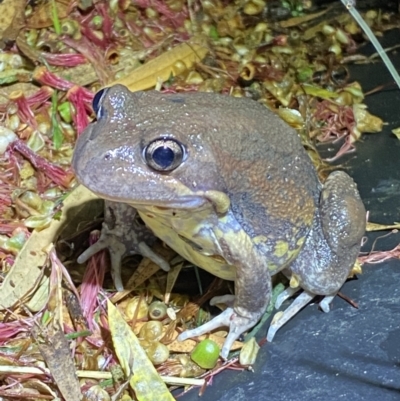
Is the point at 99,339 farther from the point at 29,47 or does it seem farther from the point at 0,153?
the point at 29,47

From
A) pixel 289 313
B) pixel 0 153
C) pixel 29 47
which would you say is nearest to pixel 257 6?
pixel 29 47

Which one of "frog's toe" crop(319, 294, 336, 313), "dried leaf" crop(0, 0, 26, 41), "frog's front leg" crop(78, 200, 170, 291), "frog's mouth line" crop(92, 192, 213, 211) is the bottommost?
"frog's toe" crop(319, 294, 336, 313)

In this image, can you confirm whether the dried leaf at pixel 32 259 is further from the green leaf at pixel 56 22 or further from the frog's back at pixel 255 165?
the green leaf at pixel 56 22

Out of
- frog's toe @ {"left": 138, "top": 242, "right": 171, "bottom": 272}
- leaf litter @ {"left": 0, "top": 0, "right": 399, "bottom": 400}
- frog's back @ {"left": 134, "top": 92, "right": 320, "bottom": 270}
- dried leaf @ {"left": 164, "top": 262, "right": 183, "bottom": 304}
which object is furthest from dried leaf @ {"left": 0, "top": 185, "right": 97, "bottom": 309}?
frog's back @ {"left": 134, "top": 92, "right": 320, "bottom": 270}

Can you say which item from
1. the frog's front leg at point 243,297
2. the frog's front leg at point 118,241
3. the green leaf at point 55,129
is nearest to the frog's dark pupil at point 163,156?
the frog's front leg at point 243,297

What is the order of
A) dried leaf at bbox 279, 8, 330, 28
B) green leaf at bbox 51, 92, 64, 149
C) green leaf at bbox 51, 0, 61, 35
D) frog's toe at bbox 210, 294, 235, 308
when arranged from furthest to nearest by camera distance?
dried leaf at bbox 279, 8, 330, 28 < green leaf at bbox 51, 0, 61, 35 < green leaf at bbox 51, 92, 64, 149 < frog's toe at bbox 210, 294, 235, 308

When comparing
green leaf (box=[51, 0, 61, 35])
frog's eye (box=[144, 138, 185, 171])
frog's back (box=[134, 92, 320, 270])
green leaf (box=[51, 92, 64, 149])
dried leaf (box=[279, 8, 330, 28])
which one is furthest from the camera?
dried leaf (box=[279, 8, 330, 28])

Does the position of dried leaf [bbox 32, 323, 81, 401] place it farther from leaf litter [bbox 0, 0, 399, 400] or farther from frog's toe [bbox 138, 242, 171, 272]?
frog's toe [bbox 138, 242, 171, 272]
